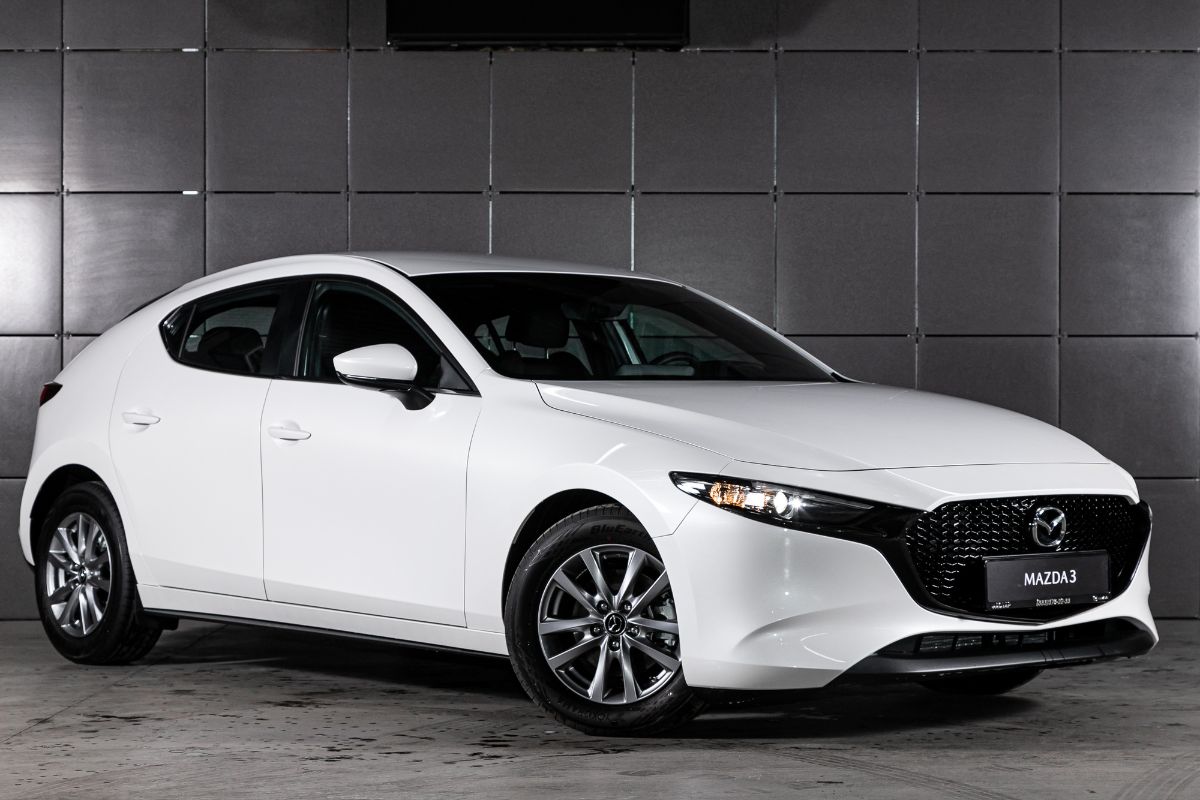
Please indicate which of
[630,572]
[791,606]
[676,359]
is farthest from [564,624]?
[676,359]

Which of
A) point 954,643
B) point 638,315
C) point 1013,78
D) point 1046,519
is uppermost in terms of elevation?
point 1013,78

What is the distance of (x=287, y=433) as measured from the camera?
257 inches

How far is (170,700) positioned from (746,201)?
15.8 feet

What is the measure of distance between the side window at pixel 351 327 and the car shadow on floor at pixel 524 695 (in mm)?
1064

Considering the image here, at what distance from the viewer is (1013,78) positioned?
10.0m

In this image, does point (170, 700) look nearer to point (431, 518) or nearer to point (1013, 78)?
point (431, 518)

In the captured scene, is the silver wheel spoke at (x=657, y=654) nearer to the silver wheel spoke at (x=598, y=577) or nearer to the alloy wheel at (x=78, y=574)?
the silver wheel spoke at (x=598, y=577)

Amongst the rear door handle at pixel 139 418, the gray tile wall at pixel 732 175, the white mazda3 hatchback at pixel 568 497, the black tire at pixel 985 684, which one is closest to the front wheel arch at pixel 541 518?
the white mazda3 hatchback at pixel 568 497

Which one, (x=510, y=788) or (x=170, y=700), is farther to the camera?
(x=170, y=700)

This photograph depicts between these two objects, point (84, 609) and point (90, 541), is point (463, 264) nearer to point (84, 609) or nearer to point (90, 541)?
point (90, 541)

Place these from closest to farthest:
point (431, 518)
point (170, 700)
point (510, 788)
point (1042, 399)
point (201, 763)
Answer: point (510, 788)
point (201, 763)
point (431, 518)
point (170, 700)
point (1042, 399)

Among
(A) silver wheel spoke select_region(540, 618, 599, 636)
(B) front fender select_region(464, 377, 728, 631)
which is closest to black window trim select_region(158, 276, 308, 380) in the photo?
(B) front fender select_region(464, 377, 728, 631)

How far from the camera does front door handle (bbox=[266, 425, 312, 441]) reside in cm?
648

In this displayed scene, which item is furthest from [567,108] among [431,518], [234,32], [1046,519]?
[1046,519]
